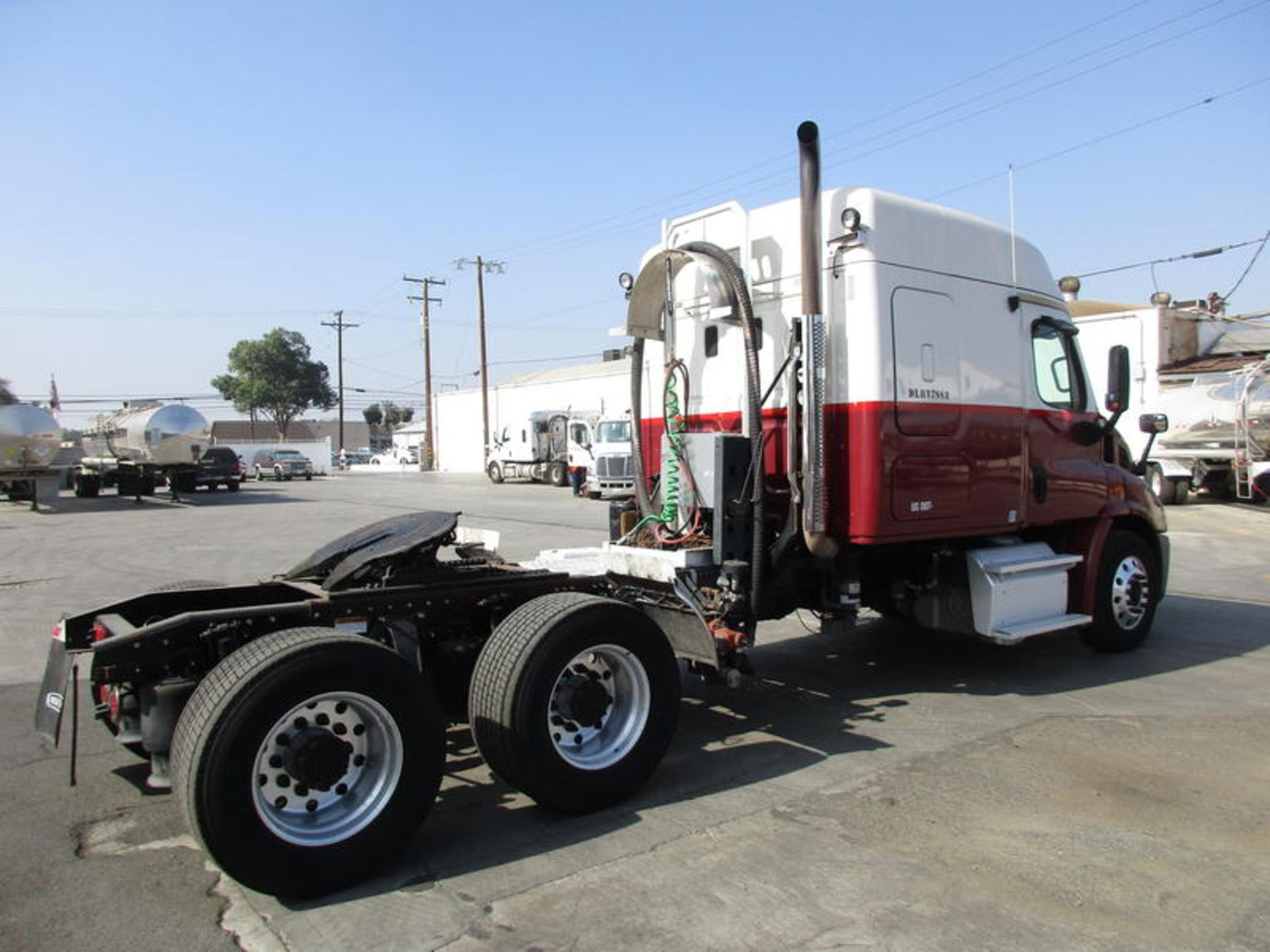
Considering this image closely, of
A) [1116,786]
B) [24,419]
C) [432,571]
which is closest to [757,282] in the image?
[432,571]

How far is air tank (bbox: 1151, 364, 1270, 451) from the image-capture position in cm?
1981

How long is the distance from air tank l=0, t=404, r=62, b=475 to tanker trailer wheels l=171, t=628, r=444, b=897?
28465mm

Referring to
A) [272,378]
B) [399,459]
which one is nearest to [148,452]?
[399,459]

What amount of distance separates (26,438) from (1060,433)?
29104 millimetres

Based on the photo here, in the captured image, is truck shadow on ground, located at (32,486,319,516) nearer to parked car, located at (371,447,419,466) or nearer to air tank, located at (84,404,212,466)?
air tank, located at (84,404,212,466)

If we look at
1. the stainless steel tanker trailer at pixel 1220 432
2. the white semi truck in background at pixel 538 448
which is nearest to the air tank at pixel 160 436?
the white semi truck in background at pixel 538 448

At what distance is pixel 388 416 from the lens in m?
136

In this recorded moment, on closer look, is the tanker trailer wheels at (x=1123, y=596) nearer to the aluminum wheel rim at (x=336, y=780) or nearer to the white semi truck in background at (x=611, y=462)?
the aluminum wheel rim at (x=336, y=780)

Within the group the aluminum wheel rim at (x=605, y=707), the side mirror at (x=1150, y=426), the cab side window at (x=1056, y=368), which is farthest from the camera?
the side mirror at (x=1150, y=426)

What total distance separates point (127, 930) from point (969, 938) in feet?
9.82

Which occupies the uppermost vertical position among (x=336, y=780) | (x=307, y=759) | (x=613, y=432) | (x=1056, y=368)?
(x=613, y=432)

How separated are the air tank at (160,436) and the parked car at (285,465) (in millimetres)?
16986

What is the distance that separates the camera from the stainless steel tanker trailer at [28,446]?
87.5 feet

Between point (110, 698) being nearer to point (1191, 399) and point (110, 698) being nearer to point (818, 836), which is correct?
point (818, 836)
